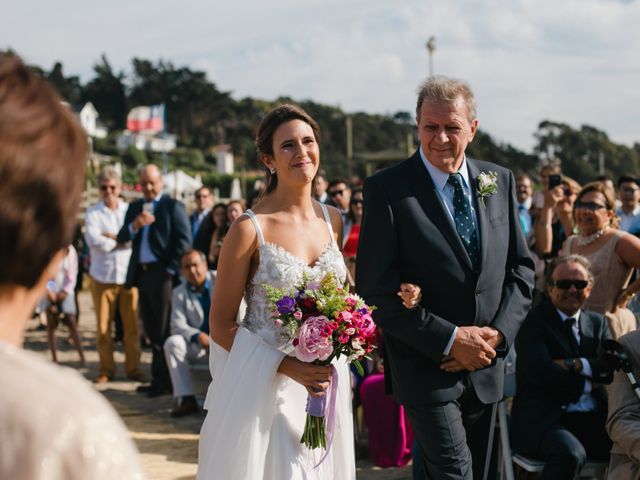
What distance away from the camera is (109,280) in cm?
1107

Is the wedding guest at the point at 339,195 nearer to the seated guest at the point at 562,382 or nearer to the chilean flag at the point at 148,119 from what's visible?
the seated guest at the point at 562,382

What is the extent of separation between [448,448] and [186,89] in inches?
5099

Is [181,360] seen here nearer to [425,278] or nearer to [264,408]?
[264,408]

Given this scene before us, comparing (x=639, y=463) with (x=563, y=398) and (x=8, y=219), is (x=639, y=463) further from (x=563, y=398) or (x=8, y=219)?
(x=8, y=219)

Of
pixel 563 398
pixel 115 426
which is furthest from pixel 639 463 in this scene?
pixel 115 426

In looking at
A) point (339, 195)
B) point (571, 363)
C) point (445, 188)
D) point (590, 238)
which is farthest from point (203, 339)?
point (445, 188)

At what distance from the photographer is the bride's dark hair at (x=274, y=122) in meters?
4.51

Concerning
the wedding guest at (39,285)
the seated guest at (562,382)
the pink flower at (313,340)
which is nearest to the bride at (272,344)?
the pink flower at (313,340)

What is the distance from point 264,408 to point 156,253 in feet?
20.3

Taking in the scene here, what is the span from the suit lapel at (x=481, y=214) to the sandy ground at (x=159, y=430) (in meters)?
3.06

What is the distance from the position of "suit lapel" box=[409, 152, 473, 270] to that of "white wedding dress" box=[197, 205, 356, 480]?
53 centimetres

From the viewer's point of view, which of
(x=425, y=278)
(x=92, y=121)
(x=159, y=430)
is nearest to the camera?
(x=425, y=278)

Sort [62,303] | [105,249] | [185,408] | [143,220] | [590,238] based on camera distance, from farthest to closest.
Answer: [62,303], [105,249], [143,220], [185,408], [590,238]

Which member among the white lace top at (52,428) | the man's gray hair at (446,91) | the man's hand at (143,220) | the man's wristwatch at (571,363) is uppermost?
the man's gray hair at (446,91)
